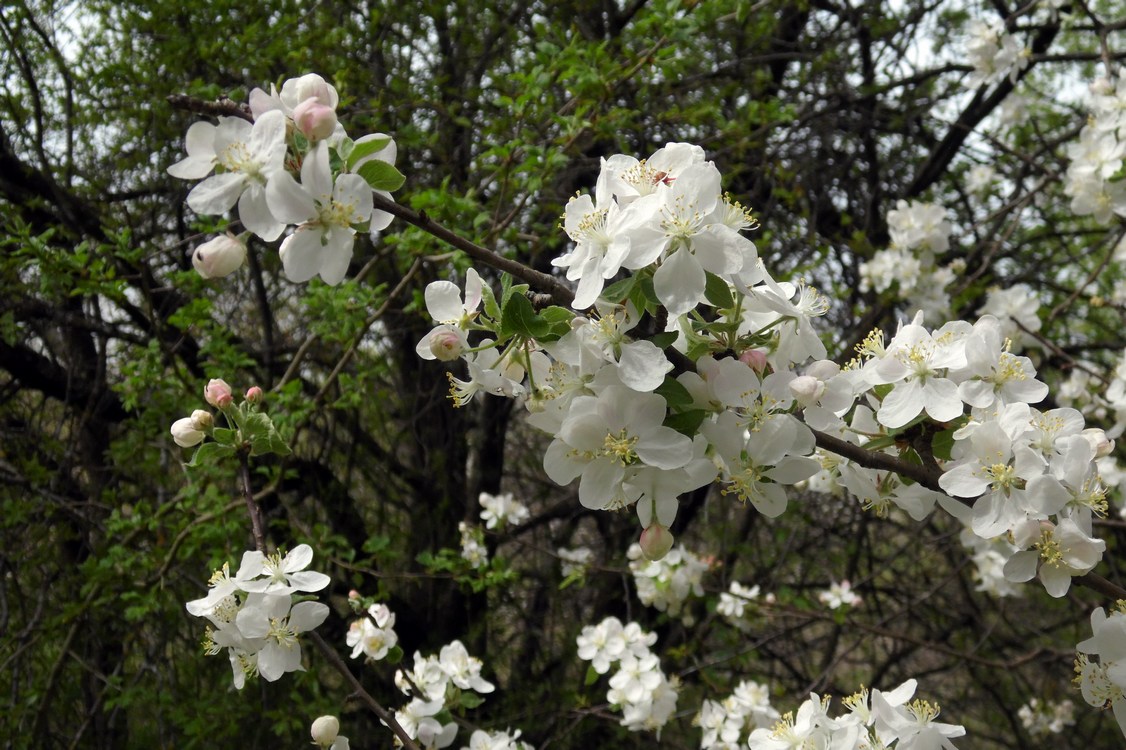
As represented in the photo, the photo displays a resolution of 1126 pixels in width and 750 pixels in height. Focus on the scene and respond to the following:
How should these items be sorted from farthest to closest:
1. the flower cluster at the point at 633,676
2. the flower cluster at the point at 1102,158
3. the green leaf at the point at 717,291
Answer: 1. the flower cluster at the point at 633,676
2. the flower cluster at the point at 1102,158
3. the green leaf at the point at 717,291

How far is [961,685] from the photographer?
17.4 feet

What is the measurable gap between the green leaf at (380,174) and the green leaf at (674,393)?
0.37 m

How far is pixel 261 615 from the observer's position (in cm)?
124

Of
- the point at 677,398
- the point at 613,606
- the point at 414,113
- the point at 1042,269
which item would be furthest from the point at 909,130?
the point at 677,398

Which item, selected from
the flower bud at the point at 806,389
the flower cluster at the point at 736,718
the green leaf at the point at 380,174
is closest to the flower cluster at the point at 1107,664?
the flower bud at the point at 806,389

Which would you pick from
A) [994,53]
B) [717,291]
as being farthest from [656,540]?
[994,53]

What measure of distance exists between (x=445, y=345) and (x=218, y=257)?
0.92 ft

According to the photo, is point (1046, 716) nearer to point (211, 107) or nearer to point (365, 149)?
point (365, 149)

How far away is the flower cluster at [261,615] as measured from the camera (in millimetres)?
1232

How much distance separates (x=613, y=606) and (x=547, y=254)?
1.76 m

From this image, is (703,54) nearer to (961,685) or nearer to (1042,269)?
(1042,269)

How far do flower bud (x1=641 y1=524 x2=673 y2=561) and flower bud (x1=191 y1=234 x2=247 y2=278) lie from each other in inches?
23.1

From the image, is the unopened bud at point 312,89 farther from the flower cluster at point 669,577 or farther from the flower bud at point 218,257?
the flower cluster at point 669,577

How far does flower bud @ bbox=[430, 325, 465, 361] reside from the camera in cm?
100
